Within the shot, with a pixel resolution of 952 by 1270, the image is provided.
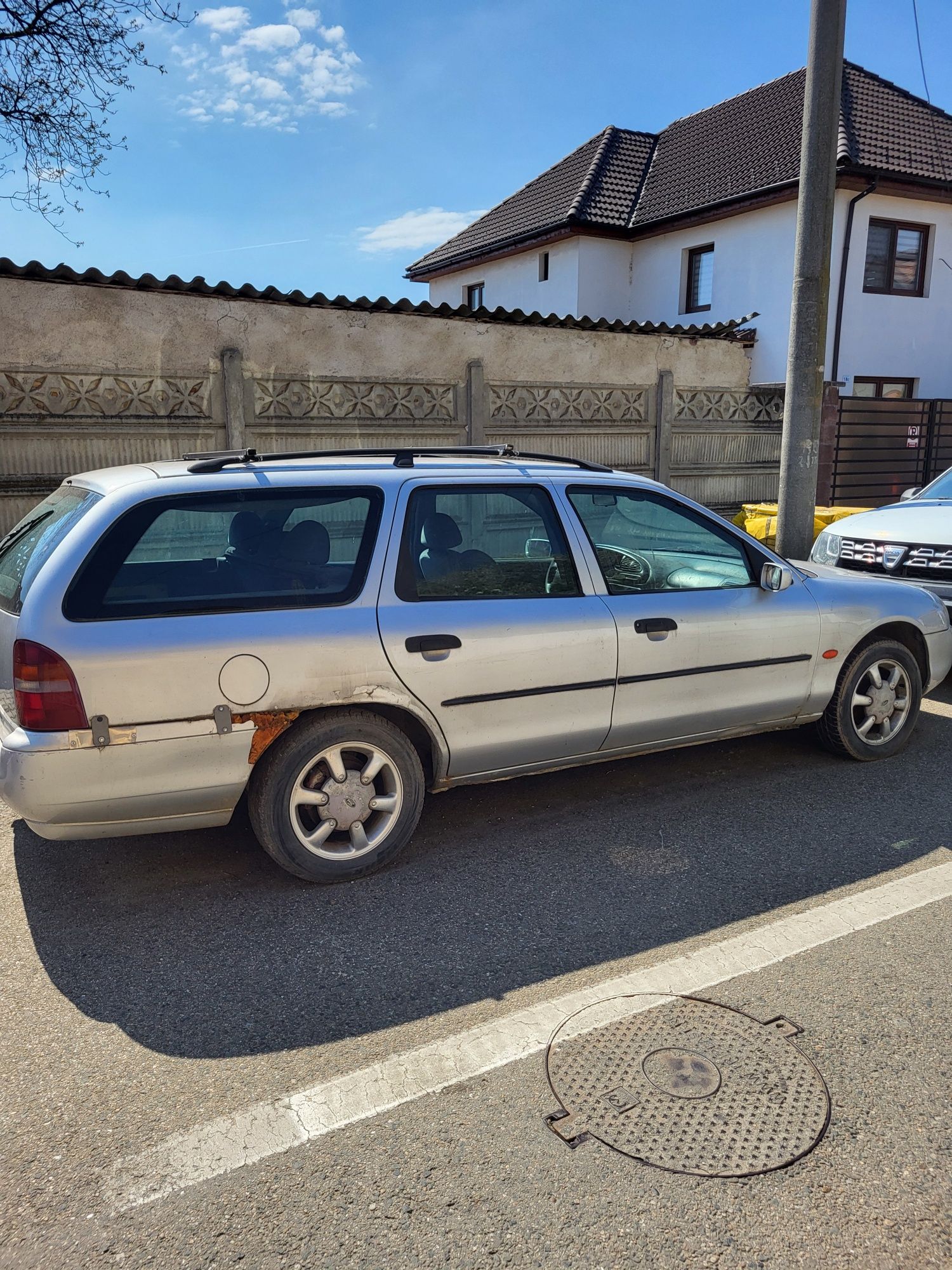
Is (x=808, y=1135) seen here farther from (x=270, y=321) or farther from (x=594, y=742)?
(x=270, y=321)

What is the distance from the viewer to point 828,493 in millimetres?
14117

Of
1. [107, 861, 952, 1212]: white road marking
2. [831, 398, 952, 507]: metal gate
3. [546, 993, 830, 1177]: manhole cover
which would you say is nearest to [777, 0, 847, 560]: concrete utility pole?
[107, 861, 952, 1212]: white road marking

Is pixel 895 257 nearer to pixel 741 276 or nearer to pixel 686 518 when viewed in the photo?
pixel 741 276

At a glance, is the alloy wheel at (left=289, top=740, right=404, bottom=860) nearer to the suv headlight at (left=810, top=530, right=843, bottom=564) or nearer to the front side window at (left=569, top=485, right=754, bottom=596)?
the front side window at (left=569, top=485, right=754, bottom=596)

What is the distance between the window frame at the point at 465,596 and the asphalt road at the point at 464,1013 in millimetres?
1082

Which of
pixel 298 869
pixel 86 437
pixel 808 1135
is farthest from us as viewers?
pixel 86 437

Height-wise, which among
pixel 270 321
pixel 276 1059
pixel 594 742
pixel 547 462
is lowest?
pixel 276 1059

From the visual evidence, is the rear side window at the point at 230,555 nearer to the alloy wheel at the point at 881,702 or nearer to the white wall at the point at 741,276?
the alloy wheel at the point at 881,702

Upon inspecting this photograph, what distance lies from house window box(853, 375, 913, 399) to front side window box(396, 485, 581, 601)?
44.5 feet

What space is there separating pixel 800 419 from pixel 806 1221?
273 inches

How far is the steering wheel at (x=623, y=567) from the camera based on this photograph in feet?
14.3

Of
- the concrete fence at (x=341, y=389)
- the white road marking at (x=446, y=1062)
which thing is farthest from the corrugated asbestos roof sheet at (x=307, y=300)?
the white road marking at (x=446, y=1062)

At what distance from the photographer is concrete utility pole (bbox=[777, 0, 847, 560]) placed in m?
7.55

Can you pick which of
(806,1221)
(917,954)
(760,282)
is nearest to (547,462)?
(917,954)
